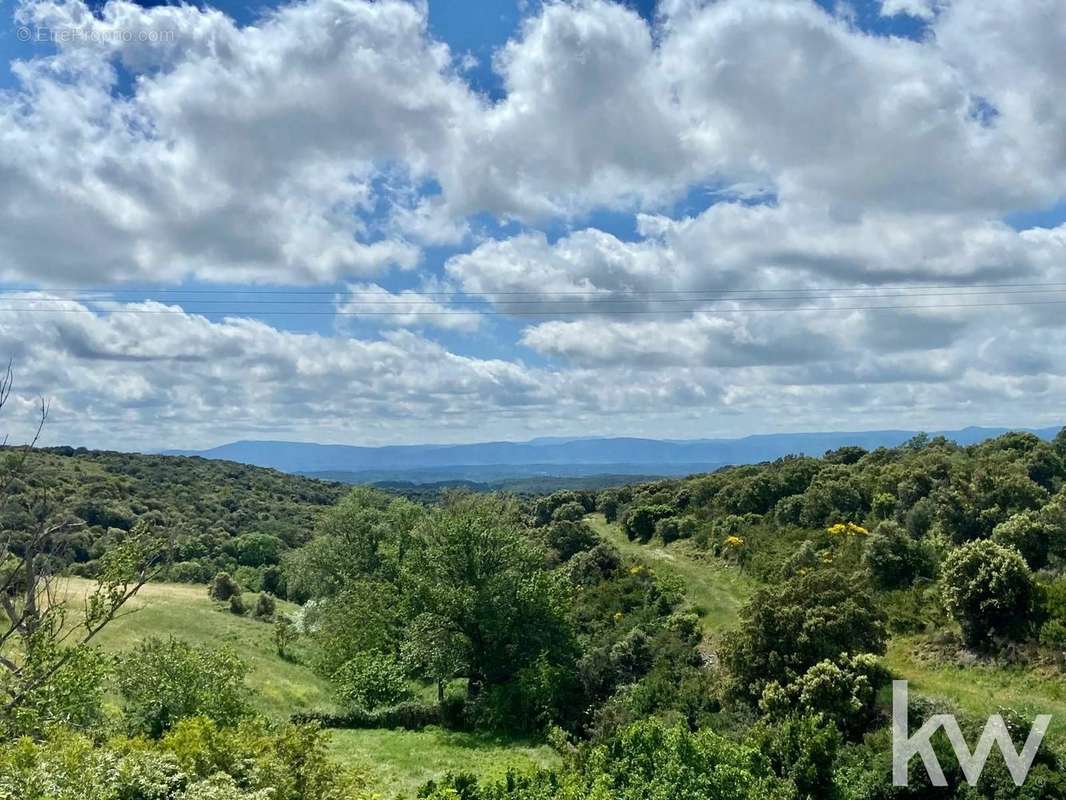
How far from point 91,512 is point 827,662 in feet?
286

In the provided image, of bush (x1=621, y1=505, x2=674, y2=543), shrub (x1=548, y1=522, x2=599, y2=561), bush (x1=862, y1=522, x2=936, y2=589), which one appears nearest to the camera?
bush (x1=862, y1=522, x2=936, y2=589)

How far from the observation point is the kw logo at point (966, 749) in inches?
572

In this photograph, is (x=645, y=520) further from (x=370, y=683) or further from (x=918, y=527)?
(x=370, y=683)

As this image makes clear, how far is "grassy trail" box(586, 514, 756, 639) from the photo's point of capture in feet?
110

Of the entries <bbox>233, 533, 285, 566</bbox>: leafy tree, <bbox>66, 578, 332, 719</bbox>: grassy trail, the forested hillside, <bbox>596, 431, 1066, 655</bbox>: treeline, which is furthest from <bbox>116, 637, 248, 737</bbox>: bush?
<bbox>233, 533, 285, 566</bbox>: leafy tree

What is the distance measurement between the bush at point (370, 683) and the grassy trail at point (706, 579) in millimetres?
14127

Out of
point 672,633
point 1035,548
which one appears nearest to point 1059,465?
point 1035,548

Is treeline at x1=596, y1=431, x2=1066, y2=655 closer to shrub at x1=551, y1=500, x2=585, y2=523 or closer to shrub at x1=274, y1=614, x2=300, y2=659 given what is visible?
shrub at x1=551, y1=500, x2=585, y2=523

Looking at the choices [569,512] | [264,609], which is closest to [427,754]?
[264,609]

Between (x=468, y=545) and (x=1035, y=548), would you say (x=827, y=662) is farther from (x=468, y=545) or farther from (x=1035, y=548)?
(x=468, y=545)

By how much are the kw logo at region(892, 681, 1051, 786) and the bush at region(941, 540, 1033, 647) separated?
22.3 feet

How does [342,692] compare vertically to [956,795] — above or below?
below

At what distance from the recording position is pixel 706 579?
40500mm

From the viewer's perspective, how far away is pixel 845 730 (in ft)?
61.8
